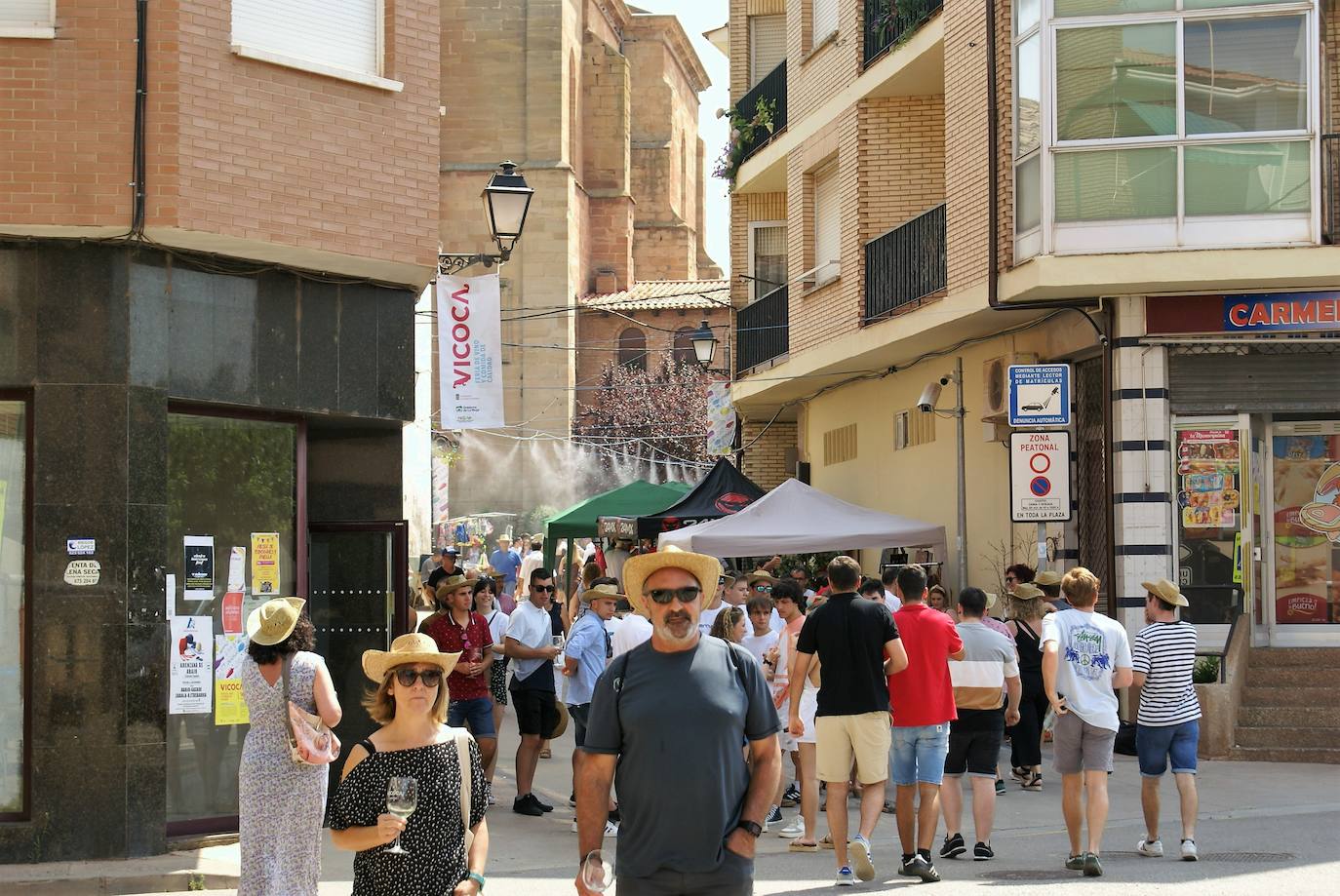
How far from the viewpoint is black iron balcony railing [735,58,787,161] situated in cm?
2661

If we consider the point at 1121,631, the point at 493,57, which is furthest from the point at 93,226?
the point at 493,57

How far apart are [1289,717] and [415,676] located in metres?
12.2

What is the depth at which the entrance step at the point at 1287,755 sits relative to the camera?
1581 centimetres

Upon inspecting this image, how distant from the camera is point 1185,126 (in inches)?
667

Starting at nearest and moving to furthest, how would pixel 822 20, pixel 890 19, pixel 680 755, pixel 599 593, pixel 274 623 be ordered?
pixel 680 755 → pixel 274 623 → pixel 599 593 → pixel 890 19 → pixel 822 20

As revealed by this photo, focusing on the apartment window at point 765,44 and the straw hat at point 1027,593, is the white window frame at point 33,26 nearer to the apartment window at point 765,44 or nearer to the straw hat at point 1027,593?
the straw hat at point 1027,593

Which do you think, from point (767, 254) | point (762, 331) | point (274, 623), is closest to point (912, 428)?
point (762, 331)

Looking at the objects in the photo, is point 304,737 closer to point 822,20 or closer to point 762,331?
point 822,20

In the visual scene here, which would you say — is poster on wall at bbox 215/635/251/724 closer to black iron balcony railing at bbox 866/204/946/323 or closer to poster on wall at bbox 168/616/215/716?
poster on wall at bbox 168/616/215/716

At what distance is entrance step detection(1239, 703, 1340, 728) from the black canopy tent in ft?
28.1

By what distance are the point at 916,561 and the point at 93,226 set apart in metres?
14.1

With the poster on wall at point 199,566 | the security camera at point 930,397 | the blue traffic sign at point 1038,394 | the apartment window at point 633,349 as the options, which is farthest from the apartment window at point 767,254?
the apartment window at point 633,349

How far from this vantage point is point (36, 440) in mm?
11016

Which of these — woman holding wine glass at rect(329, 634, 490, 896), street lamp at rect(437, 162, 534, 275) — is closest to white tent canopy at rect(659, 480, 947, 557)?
street lamp at rect(437, 162, 534, 275)
